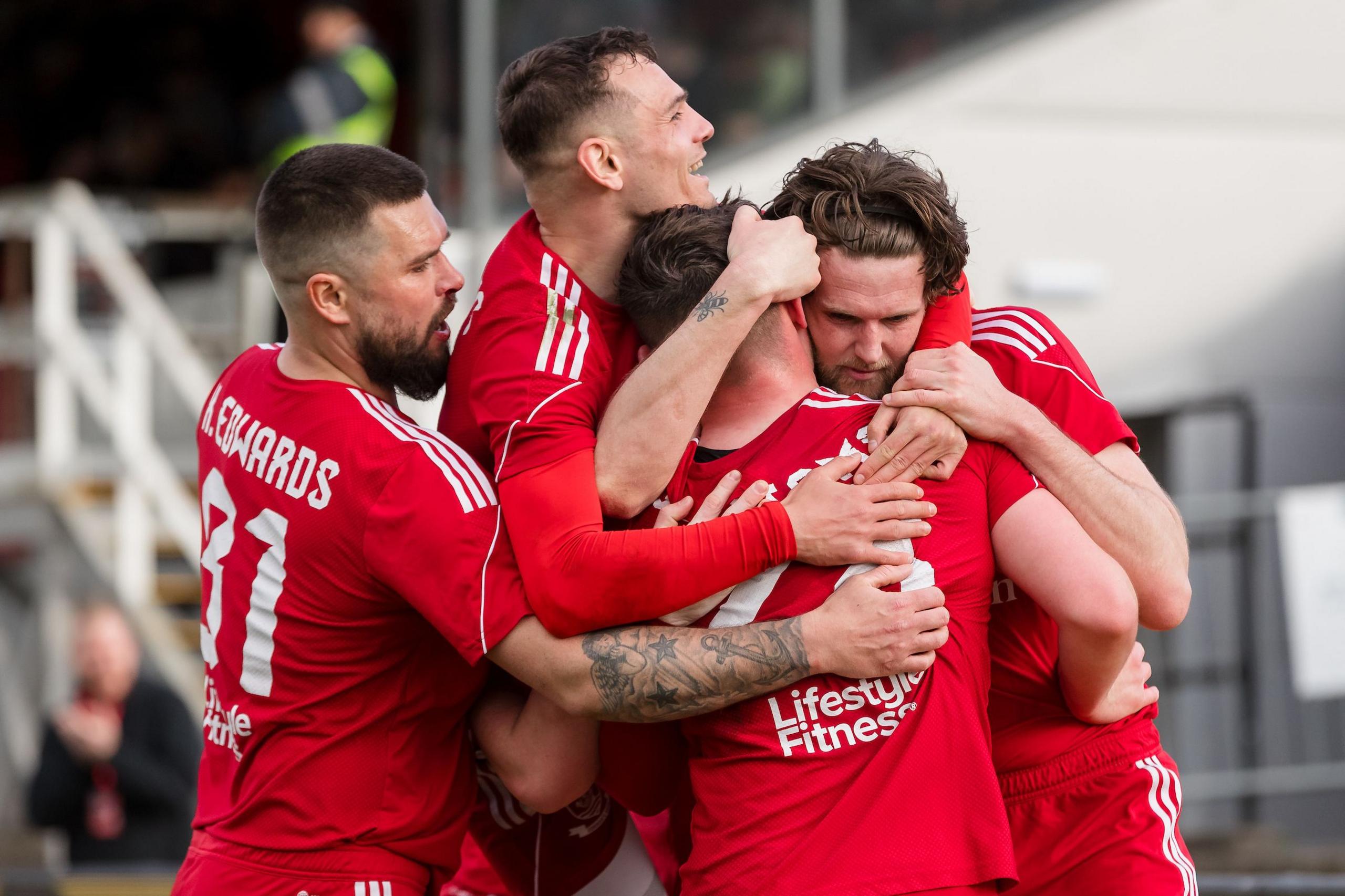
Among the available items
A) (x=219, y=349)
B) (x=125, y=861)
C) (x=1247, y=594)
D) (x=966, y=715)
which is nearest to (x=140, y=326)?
(x=219, y=349)

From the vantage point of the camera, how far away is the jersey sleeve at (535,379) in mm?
3189

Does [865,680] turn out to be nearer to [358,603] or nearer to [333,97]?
[358,603]

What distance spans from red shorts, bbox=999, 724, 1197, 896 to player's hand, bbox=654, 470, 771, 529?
2.93 feet

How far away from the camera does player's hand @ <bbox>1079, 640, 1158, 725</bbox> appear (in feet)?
11.2

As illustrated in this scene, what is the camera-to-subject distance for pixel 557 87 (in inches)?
139

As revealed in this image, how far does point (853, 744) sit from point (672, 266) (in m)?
1.03

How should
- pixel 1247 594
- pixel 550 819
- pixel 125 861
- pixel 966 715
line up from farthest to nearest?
pixel 1247 594 → pixel 125 861 → pixel 550 819 → pixel 966 715

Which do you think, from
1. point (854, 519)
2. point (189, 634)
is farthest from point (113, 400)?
point (854, 519)

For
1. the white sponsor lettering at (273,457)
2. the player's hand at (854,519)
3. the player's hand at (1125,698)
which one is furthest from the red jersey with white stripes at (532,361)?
the player's hand at (1125,698)

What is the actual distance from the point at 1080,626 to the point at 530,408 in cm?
114

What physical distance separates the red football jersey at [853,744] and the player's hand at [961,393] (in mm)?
59

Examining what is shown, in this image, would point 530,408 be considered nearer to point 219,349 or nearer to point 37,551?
point 37,551

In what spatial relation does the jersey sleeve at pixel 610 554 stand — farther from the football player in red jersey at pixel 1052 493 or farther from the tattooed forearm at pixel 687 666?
the football player in red jersey at pixel 1052 493

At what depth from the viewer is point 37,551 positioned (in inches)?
393
